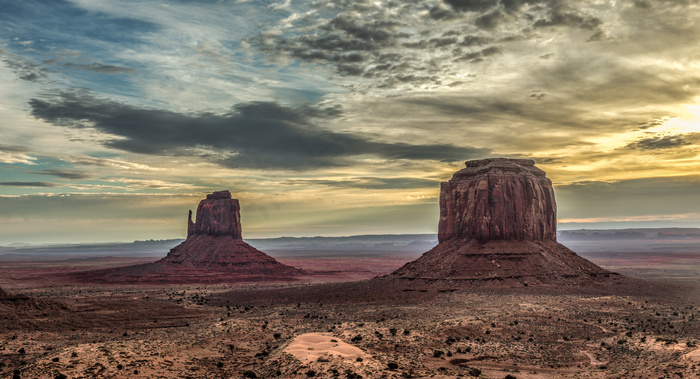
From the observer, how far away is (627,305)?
5656 cm

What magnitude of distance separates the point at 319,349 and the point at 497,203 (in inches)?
2073

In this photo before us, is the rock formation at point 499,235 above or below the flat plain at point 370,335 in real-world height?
above

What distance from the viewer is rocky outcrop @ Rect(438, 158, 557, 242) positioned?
77.4m

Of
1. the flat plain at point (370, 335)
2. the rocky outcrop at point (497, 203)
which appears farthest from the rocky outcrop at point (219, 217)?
the rocky outcrop at point (497, 203)

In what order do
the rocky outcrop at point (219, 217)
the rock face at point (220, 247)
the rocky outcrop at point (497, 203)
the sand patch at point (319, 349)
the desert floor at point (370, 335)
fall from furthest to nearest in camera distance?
1. the rocky outcrop at point (219, 217)
2. the rock face at point (220, 247)
3. the rocky outcrop at point (497, 203)
4. the desert floor at point (370, 335)
5. the sand patch at point (319, 349)

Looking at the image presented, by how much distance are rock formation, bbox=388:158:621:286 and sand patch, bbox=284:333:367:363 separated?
39.3m

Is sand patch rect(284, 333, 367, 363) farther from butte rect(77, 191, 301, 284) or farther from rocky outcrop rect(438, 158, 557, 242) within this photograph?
butte rect(77, 191, 301, 284)

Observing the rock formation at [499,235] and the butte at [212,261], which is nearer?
the rock formation at [499,235]

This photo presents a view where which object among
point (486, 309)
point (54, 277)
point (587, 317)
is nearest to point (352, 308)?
point (486, 309)

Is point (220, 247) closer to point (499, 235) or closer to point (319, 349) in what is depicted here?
point (499, 235)

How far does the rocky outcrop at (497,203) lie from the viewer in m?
77.4

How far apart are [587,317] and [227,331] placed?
3082cm

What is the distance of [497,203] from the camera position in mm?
77125

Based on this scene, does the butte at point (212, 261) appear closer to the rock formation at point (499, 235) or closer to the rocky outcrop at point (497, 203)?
the rocky outcrop at point (497, 203)
